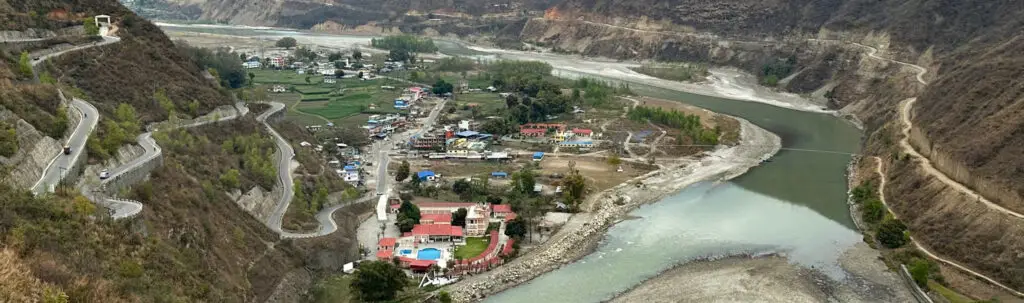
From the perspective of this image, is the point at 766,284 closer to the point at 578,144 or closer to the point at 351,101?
the point at 578,144

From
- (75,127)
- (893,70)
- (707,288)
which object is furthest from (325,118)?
(893,70)

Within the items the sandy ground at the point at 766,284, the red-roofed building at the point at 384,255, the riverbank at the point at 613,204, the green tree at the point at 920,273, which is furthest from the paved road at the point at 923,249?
the red-roofed building at the point at 384,255

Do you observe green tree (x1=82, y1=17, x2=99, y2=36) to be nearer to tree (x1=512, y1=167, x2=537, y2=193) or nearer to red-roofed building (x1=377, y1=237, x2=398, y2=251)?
red-roofed building (x1=377, y1=237, x2=398, y2=251)

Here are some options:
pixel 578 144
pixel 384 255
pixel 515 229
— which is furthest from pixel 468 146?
pixel 384 255

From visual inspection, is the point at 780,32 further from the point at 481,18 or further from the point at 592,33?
the point at 481,18

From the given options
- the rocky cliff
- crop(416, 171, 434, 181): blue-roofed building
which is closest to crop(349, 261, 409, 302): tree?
crop(416, 171, 434, 181): blue-roofed building

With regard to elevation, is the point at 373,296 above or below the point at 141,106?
below
